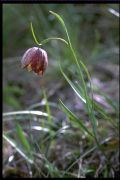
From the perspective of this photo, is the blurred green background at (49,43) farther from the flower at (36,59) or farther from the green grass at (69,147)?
the flower at (36,59)

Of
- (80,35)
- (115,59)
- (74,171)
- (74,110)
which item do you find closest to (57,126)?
(74,171)

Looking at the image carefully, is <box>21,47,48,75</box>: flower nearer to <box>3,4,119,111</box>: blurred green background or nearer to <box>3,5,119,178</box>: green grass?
<box>3,5,119,178</box>: green grass

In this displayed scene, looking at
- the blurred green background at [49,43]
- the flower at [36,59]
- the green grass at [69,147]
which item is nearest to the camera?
the flower at [36,59]

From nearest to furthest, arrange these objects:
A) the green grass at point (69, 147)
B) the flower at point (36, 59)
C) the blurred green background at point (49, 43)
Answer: the flower at point (36, 59) → the green grass at point (69, 147) → the blurred green background at point (49, 43)

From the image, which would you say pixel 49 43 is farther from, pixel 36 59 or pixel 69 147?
pixel 36 59

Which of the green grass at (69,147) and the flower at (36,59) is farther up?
the flower at (36,59)

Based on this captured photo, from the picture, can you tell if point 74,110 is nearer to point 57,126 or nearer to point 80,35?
point 57,126

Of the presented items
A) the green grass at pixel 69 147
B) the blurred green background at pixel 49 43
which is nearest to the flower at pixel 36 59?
the green grass at pixel 69 147

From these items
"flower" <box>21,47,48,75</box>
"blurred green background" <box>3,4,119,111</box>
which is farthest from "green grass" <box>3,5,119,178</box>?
"blurred green background" <box>3,4,119,111</box>
